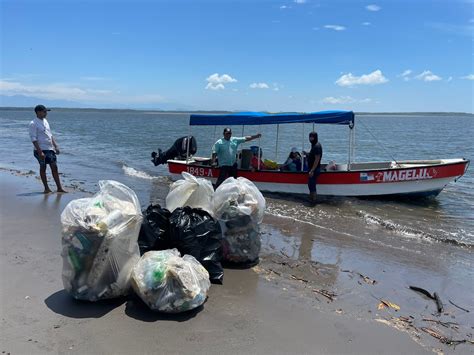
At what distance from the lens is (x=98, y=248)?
12.1 ft

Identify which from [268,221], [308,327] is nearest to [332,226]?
[268,221]

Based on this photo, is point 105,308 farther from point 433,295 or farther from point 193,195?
point 433,295

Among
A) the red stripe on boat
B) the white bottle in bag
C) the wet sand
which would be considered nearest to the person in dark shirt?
the red stripe on boat

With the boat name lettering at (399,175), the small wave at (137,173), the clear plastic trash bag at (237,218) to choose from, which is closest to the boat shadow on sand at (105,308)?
the clear plastic trash bag at (237,218)

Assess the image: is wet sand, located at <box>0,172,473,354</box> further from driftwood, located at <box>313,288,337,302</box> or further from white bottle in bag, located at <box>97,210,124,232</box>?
white bottle in bag, located at <box>97,210,124,232</box>

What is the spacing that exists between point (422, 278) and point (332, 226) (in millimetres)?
2998

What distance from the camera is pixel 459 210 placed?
35.4 ft

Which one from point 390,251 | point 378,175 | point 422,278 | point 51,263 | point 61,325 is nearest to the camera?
point 61,325

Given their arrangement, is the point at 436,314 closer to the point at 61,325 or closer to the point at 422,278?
the point at 422,278

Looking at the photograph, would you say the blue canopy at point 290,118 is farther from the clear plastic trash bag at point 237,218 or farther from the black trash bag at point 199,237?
the black trash bag at point 199,237

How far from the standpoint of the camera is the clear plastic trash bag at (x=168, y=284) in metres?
3.69

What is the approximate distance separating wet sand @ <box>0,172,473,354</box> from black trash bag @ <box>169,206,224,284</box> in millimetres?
268

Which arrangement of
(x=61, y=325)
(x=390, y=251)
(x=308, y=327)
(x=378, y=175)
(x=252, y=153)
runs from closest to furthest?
(x=61, y=325) → (x=308, y=327) → (x=390, y=251) → (x=378, y=175) → (x=252, y=153)

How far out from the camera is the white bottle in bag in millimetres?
3682
